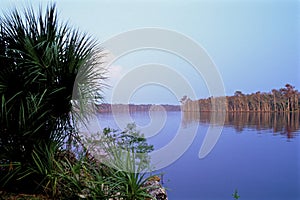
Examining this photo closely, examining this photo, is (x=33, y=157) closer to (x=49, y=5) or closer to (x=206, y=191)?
(x=49, y=5)

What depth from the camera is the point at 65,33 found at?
5.91 feet

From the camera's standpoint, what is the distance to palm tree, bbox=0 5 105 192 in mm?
1674

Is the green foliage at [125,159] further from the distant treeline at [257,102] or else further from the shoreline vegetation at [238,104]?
the distant treeline at [257,102]

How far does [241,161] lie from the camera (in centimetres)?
193

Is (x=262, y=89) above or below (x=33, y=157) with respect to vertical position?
above

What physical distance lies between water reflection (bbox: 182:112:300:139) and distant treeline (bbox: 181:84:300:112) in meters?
0.04

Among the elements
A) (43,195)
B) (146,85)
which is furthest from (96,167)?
(146,85)

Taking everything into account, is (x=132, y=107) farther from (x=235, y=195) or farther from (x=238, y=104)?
(x=235, y=195)

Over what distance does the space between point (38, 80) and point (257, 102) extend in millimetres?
1670

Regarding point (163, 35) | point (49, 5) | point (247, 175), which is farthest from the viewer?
point (247, 175)

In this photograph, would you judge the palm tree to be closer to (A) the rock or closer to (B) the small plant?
(A) the rock

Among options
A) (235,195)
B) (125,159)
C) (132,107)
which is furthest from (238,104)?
(125,159)

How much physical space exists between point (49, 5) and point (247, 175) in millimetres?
1964

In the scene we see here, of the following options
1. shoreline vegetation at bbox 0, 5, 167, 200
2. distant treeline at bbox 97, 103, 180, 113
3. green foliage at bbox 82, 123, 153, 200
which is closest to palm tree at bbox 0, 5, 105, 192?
shoreline vegetation at bbox 0, 5, 167, 200
